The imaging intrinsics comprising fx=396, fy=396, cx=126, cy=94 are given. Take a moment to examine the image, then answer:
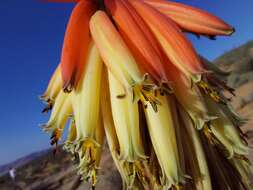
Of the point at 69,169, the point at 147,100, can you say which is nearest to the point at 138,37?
the point at 147,100

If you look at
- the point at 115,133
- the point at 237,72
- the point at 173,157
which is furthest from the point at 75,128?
the point at 237,72

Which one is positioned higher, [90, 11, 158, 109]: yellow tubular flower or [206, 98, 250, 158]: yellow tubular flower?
[90, 11, 158, 109]: yellow tubular flower

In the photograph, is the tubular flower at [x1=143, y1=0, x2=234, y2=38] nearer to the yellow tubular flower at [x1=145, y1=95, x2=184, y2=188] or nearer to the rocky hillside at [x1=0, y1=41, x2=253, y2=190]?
the yellow tubular flower at [x1=145, y1=95, x2=184, y2=188]

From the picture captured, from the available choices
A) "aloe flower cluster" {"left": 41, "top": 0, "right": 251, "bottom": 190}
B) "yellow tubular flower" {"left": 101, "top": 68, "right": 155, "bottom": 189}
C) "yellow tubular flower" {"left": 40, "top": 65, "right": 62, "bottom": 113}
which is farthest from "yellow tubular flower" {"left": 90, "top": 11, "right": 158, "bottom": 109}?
"yellow tubular flower" {"left": 40, "top": 65, "right": 62, "bottom": 113}

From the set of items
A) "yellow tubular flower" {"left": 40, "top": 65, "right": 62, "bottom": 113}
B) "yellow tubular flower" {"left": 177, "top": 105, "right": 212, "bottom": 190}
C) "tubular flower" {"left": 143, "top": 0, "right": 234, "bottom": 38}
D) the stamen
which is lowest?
"yellow tubular flower" {"left": 177, "top": 105, "right": 212, "bottom": 190}

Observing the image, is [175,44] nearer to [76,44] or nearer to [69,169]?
[76,44]

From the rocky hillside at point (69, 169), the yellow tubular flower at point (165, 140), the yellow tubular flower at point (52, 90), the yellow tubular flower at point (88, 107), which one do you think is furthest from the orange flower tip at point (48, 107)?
the rocky hillside at point (69, 169)
